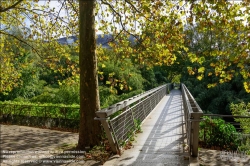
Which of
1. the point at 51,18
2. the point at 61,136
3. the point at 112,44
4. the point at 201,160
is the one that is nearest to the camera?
the point at 201,160

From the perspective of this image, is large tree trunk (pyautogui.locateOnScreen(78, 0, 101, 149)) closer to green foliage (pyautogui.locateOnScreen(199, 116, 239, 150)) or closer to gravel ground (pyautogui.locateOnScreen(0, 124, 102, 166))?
gravel ground (pyautogui.locateOnScreen(0, 124, 102, 166))

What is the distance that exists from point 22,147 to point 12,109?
26.1ft

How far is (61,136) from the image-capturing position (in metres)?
9.59

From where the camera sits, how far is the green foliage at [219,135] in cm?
807

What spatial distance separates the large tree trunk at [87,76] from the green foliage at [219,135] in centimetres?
378

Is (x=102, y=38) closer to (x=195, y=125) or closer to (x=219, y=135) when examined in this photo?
(x=219, y=135)

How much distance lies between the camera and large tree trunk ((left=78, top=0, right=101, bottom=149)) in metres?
6.76

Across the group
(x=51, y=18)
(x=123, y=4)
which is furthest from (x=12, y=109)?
(x=123, y=4)

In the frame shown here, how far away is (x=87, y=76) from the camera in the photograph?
677cm

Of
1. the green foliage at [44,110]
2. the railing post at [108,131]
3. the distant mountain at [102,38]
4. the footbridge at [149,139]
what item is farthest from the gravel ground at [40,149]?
the distant mountain at [102,38]

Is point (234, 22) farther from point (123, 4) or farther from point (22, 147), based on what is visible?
point (22, 147)

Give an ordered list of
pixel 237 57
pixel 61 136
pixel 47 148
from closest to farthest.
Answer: pixel 237 57 < pixel 47 148 < pixel 61 136

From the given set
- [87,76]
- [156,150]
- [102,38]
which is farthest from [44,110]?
[156,150]

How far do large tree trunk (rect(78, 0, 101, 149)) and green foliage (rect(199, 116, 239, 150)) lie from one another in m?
3.78
